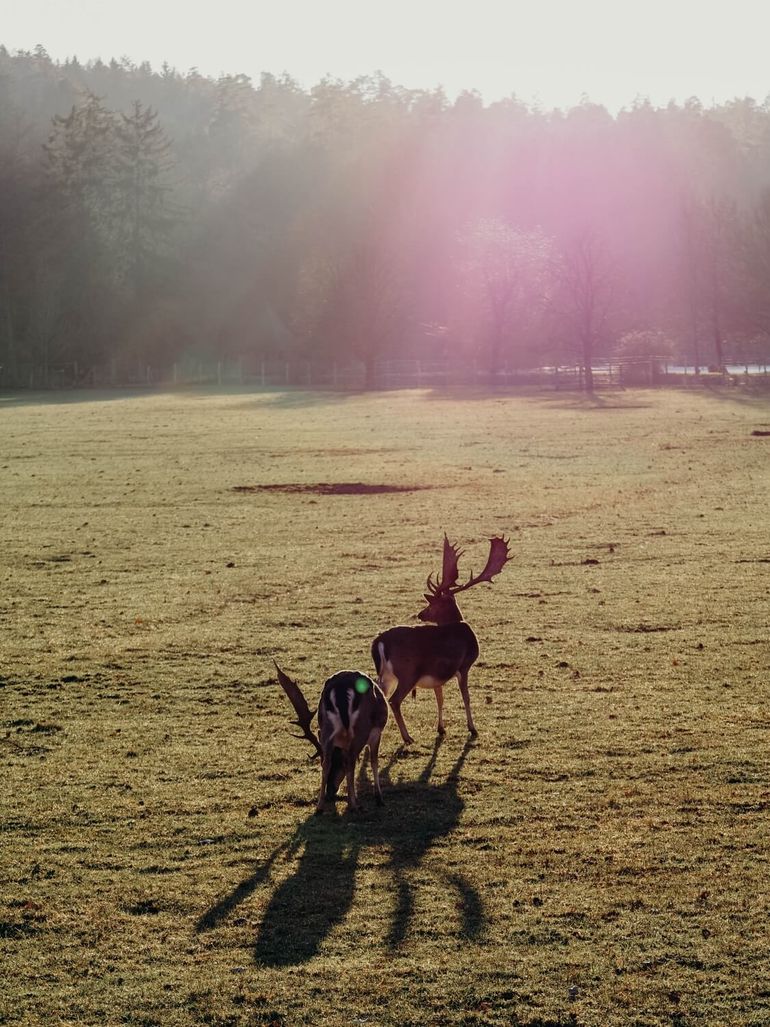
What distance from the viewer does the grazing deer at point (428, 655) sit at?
8633 mm

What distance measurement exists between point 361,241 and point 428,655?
300 feet

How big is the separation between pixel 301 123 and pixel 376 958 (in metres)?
141

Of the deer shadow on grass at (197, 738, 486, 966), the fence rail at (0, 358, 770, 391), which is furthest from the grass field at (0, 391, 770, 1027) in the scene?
the fence rail at (0, 358, 770, 391)

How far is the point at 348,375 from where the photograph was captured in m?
93.0

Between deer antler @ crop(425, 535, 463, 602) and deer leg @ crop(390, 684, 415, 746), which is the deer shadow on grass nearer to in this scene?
deer leg @ crop(390, 684, 415, 746)

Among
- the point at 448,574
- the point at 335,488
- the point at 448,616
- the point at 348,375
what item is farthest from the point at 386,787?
the point at 348,375

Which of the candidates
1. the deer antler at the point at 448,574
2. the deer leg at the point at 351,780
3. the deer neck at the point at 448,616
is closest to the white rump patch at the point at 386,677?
the deer neck at the point at 448,616

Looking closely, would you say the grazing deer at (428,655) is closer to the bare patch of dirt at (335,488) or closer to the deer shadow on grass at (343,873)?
the deer shadow on grass at (343,873)

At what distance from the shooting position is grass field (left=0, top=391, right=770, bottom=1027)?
19.0ft

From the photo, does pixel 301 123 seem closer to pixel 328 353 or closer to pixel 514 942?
pixel 328 353

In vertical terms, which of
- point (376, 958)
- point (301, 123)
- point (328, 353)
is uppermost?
point (301, 123)

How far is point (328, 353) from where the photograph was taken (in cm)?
9631

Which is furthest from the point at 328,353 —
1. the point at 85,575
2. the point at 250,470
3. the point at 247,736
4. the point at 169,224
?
the point at 247,736

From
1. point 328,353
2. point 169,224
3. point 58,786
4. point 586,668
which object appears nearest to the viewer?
point 58,786
